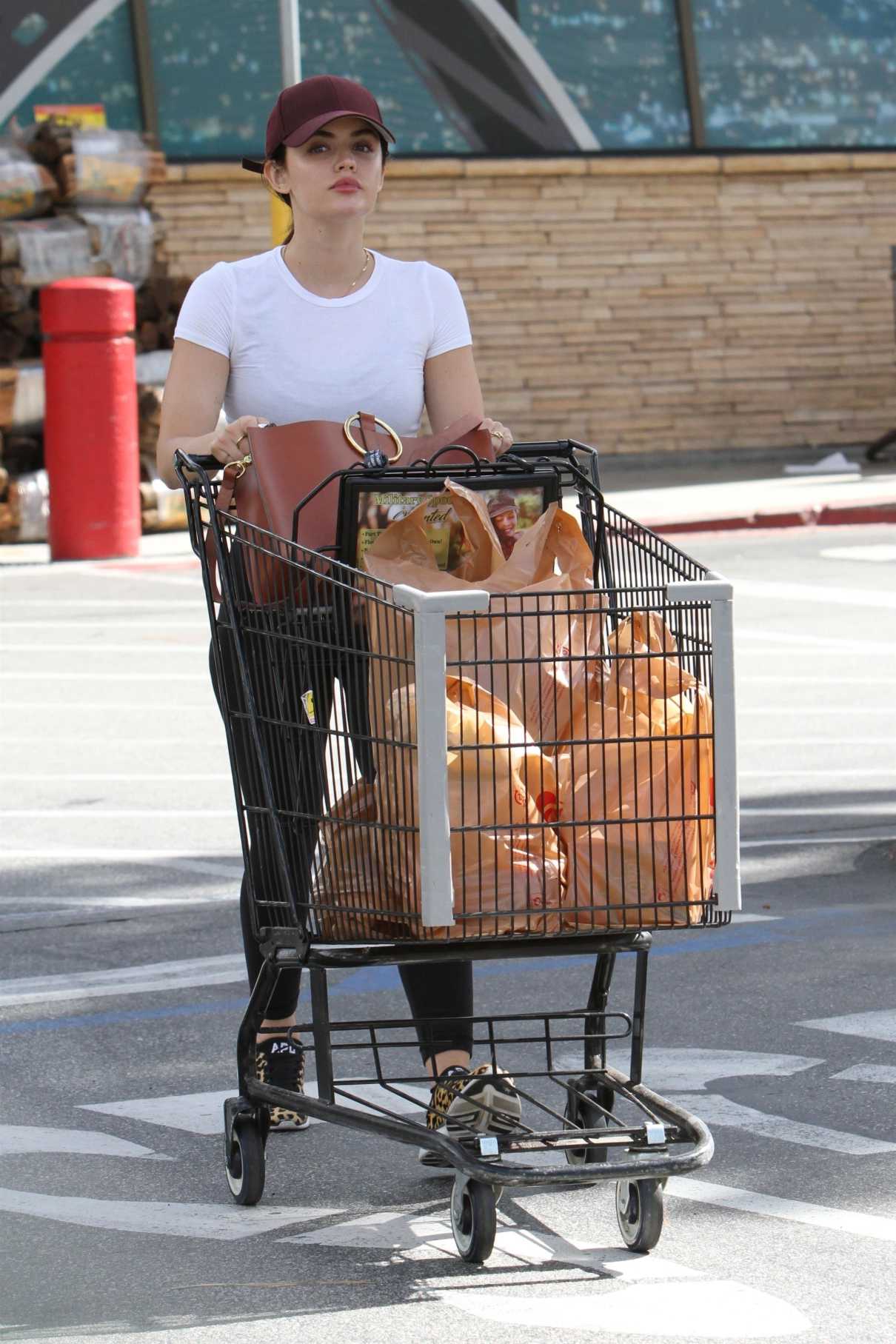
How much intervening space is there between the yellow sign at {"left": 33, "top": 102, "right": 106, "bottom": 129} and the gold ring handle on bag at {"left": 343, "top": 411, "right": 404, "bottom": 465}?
15218 millimetres

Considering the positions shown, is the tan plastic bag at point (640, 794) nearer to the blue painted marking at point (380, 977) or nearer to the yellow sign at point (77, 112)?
the blue painted marking at point (380, 977)

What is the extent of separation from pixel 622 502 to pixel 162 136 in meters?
4.88

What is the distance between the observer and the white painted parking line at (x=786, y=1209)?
4113 mm

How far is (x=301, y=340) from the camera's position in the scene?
4617 mm

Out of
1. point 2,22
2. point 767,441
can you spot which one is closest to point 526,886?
point 2,22

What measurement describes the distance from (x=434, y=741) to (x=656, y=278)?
1808 cm

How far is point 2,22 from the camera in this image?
18.9 metres

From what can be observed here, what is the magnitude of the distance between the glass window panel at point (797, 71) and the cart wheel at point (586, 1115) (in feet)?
59.5

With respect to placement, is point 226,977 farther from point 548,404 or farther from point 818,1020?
point 548,404

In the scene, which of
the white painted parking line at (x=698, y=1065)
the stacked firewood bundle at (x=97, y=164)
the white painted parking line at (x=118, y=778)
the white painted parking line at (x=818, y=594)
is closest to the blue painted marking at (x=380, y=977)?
the white painted parking line at (x=698, y=1065)

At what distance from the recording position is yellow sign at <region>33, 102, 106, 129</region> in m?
19.0

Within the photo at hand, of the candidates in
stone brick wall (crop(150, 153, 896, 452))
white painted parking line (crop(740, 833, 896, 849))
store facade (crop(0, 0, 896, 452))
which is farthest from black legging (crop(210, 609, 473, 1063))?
stone brick wall (crop(150, 153, 896, 452))

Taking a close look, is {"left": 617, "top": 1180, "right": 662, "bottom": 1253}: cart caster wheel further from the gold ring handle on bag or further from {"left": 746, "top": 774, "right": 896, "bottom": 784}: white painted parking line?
{"left": 746, "top": 774, "right": 896, "bottom": 784}: white painted parking line

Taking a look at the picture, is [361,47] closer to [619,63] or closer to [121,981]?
[619,63]
